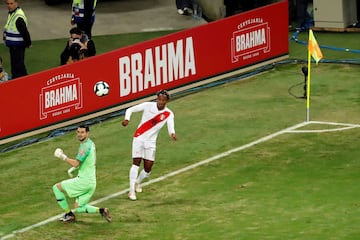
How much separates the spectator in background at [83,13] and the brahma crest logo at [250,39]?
3855mm

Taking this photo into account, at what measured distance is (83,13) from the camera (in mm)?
32438

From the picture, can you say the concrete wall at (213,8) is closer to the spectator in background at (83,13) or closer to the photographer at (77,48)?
the spectator in background at (83,13)

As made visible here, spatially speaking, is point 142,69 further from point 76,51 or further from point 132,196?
point 132,196

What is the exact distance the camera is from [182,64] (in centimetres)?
3066

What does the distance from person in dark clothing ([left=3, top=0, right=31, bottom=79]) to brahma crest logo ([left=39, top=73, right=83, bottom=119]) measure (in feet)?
8.48

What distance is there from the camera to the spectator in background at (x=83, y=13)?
1271 inches

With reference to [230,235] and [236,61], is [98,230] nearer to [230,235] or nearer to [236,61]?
[230,235]

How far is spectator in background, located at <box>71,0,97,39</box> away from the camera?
32.3 metres

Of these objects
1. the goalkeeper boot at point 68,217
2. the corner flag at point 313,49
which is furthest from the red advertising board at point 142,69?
the goalkeeper boot at point 68,217

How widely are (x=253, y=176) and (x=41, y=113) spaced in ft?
18.6

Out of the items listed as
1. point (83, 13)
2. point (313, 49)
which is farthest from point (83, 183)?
point (83, 13)

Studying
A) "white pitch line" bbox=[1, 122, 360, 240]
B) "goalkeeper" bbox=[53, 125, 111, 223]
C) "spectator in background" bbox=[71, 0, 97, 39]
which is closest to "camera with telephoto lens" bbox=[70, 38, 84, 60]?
"spectator in background" bbox=[71, 0, 97, 39]

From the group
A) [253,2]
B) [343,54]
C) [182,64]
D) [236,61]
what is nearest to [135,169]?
[182,64]

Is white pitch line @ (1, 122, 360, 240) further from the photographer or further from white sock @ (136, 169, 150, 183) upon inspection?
the photographer
